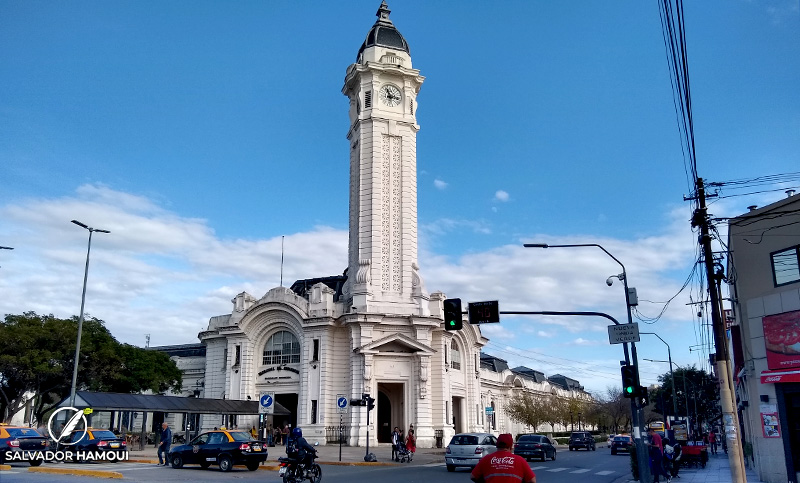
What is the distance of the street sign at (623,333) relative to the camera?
2190 cm

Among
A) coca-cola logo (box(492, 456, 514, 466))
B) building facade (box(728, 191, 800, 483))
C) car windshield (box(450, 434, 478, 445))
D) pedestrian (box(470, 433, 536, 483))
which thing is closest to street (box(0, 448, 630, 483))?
car windshield (box(450, 434, 478, 445))

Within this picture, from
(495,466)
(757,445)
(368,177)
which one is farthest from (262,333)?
(495,466)

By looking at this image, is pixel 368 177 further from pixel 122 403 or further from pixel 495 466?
pixel 495 466

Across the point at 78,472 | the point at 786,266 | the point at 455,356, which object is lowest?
the point at 78,472

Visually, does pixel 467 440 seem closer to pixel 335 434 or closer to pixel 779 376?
pixel 779 376

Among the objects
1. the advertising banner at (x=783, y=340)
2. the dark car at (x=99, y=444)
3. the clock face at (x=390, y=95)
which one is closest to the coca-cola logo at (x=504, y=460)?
the advertising banner at (x=783, y=340)

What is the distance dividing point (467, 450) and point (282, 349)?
27491mm

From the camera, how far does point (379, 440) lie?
5003 centimetres

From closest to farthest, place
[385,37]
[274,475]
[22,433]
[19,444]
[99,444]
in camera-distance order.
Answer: [274,475] < [19,444] < [22,433] < [99,444] < [385,37]

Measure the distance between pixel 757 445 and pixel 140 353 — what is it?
47.1 m

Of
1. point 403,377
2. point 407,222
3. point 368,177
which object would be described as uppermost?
point 368,177

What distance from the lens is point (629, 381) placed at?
72.1ft

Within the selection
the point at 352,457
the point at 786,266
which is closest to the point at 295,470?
the point at 352,457

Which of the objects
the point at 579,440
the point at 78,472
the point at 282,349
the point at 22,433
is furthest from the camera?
the point at 579,440
